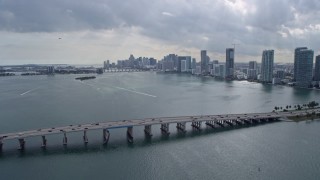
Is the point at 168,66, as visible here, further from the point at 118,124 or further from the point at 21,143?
the point at 21,143

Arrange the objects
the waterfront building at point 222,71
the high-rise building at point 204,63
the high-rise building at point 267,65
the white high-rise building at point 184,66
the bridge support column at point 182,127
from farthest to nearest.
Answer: the white high-rise building at point 184,66, the high-rise building at point 204,63, the waterfront building at point 222,71, the high-rise building at point 267,65, the bridge support column at point 182,127

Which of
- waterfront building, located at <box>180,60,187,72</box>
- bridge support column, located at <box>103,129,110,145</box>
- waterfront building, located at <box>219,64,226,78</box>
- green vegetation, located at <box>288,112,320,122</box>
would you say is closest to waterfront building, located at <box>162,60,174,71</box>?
waterfront building, located at <box>180,60,187,72</box>

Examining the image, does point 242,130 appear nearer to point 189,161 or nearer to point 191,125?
point 191,125

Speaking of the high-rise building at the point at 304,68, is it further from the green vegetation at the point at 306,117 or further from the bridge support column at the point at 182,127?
the bridge support column at the point at 182,127

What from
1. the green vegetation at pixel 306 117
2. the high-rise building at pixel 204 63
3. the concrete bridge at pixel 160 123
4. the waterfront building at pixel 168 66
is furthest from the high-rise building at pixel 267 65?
the waterfront building at pixel 168 66

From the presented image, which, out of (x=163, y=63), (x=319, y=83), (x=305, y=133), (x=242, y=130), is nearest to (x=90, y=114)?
(x=242, y=130)

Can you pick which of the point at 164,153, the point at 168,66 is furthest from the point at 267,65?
the point at 168,66

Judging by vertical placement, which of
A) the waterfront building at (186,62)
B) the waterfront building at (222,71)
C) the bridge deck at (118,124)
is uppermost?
the waterfront building at (186,62)

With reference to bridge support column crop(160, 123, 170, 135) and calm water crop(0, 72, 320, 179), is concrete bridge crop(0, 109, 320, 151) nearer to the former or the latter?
bridge support column crop(160, 123, 170, 135)
